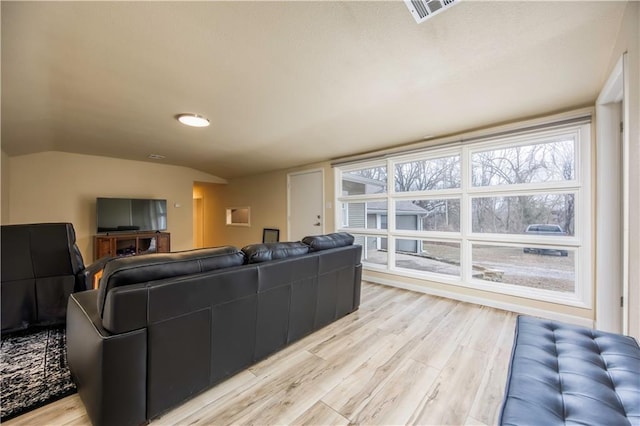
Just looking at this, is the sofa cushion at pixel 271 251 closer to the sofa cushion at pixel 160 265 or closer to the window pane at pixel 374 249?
the sofa cushion at pixel 160 265

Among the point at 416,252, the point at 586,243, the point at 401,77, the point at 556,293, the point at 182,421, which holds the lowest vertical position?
the point at 182,421

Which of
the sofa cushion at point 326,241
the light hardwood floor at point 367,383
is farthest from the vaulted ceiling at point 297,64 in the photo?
the light hardwood floor at point 367,383

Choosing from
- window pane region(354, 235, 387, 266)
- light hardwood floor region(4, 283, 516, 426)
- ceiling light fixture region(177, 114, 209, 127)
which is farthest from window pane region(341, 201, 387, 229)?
ceiling light fixture region(177, 114, 209, 127)

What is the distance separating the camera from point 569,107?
2477mm

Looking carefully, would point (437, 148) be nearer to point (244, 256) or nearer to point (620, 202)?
point (620, 202)

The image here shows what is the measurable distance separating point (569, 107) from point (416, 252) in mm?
2292

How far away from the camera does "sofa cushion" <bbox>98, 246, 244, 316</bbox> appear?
1214mm

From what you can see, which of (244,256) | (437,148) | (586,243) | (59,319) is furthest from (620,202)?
(59,319)

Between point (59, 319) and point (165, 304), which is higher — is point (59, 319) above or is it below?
below

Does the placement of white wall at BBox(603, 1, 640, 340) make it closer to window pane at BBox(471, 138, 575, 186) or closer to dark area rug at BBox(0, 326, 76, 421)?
window pane at BBox(471, 138, 575, 186)

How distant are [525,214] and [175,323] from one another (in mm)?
3435

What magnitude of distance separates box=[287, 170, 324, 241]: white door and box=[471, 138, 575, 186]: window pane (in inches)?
104

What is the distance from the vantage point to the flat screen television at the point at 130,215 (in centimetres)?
457

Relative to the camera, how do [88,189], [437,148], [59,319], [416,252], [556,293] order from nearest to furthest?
[59,319], [556,293], [437,148], [416,252], [88,189]
